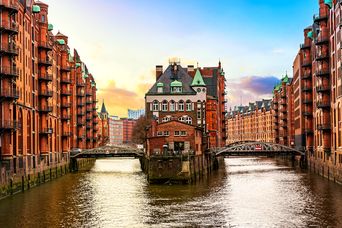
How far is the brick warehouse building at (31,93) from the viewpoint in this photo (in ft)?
178

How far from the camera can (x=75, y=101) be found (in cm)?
11238

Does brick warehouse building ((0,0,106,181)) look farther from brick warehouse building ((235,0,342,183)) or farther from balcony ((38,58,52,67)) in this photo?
brick warehouse building ((235,0,342,183))

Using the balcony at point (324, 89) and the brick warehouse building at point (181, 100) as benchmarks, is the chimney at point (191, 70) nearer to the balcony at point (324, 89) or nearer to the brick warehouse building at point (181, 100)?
the brick warehouse building at point (181, 100)

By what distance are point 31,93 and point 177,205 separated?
3019 cm

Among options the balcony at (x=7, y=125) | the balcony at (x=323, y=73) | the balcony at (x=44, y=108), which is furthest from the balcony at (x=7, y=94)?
the balcony at (x=323, y=73)

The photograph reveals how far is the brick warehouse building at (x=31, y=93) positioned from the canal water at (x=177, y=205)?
499cm

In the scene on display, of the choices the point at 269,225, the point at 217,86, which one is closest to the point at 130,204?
the point at 269,225

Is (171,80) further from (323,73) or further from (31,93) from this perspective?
(31,93)

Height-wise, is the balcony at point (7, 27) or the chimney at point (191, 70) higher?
the chimney at point (191, 70)

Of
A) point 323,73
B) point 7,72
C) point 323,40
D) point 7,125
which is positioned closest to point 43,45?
point 7,72

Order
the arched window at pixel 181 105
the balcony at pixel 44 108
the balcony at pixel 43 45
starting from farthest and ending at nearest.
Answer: the arched window at pixel 181 105 < the balcony at pixel 44 108 < the balcony at pixel 43 45

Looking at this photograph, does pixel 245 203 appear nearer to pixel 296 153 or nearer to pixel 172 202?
pixel 172 202

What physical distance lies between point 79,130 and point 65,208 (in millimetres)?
70832

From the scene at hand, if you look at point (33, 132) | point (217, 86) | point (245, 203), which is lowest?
point (245, 203)
